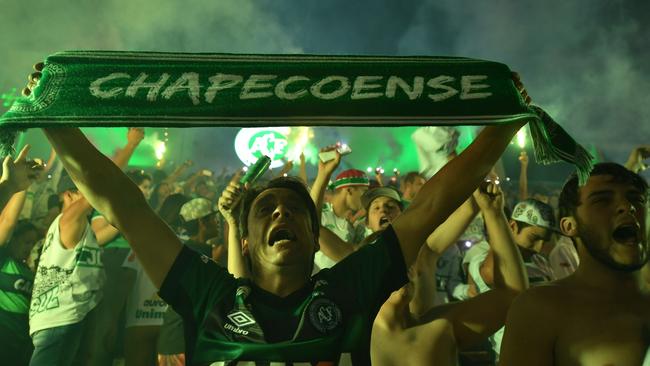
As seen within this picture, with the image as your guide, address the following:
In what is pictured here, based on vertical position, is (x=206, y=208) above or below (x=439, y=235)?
above

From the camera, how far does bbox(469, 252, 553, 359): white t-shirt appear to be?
14.2ft

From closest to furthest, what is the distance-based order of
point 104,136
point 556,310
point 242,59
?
point 556,310 → point 242,59 → point 104,136

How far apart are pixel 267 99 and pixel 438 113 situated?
0.86m

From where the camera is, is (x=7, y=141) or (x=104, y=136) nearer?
(x=7, y=141)

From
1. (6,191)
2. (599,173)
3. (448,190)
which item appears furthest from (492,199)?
(6,191)

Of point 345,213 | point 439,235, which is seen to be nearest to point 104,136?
point 345,213

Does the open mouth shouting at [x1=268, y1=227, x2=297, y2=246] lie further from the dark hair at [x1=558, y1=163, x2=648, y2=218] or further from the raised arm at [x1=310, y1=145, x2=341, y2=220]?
the raised arm at [x1=310, y1=145, x2=341, y2=220]

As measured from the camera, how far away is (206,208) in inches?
196

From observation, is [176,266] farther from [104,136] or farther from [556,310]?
[104,136]

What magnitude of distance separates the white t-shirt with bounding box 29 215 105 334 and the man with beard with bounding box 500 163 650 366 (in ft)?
12.2

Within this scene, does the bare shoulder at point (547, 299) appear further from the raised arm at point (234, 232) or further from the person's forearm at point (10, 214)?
the person's forearm at point (10, 214)

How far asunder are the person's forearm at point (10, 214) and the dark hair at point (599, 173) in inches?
172

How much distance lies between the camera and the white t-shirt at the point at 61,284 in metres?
4.38

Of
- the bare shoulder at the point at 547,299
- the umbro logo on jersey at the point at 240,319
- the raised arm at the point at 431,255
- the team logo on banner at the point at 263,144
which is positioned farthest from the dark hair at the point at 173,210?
the bare shoulder at the point at 547,299
